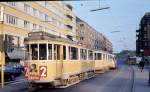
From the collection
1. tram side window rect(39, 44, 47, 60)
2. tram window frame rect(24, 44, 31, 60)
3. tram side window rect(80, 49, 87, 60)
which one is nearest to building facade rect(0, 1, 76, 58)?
tram side window rect(80, 49, 87, 60)

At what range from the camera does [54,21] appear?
306 ft

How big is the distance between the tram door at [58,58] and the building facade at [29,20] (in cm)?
1896

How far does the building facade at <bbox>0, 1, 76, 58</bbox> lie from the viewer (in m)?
62.2

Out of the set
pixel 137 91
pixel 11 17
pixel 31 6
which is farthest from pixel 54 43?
pixel 31 6

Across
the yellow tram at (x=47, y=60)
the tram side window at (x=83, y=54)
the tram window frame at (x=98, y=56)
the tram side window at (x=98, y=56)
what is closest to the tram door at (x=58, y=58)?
the yellow tram at (x=47, y=60)

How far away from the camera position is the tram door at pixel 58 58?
23047 mm

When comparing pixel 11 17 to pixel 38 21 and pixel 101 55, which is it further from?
pixel 101 55

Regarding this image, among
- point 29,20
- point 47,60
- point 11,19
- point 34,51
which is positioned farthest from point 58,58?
point 29,20

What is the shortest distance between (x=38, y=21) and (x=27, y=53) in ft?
185

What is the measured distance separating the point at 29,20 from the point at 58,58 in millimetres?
50599

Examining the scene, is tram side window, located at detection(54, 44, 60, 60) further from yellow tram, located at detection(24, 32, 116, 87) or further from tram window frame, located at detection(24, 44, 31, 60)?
tram window frame, located at detection(24, 44, 31, 60)

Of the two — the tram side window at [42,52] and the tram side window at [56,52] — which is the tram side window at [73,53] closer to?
the tram side window at [56,52]

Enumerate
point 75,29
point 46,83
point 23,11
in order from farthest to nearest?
point 75,29 → point 23,11 → point 46,83

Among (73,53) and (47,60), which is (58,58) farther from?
(73,53)
